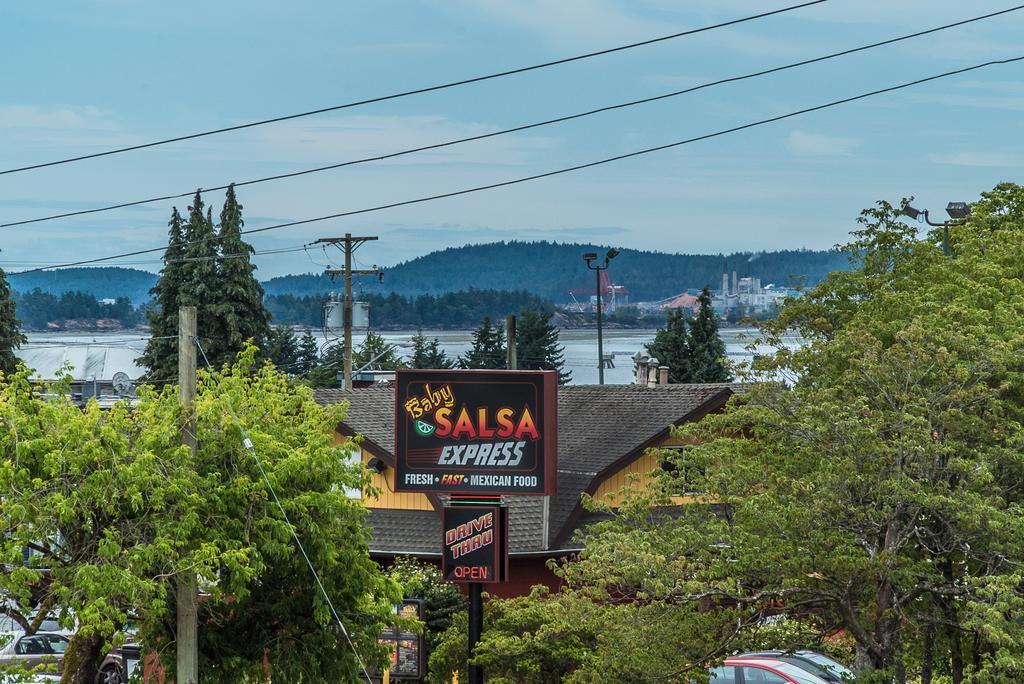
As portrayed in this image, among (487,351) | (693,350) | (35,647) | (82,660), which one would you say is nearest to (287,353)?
(487,351)

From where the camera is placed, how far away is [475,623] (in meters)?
27.3

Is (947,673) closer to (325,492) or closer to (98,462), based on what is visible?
(325,492)

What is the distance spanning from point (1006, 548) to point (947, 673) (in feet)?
26.2

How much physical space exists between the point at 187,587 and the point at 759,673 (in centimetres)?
1019

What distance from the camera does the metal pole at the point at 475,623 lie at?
2714 centimetres

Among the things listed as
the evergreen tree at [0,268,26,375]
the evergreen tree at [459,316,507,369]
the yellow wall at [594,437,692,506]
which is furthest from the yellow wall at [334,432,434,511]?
the evergreen tree at [459,316,507,369]

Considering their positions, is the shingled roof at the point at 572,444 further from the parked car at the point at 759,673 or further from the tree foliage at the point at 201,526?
the tree foliage at the point at 201,526

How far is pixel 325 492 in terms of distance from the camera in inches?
864

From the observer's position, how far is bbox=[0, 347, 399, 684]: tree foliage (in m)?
19.3

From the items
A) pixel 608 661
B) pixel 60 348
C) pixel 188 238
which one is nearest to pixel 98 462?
pixel 608 661

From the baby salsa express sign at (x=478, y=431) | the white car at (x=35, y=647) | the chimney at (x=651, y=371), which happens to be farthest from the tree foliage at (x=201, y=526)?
the chimney at (x=651, y=371)

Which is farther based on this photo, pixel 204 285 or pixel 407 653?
pixel 204 285

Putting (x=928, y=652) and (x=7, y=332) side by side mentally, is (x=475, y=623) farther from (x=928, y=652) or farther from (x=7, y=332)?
(x=7, y=332)

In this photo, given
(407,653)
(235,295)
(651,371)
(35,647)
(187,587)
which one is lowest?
(35,647)
